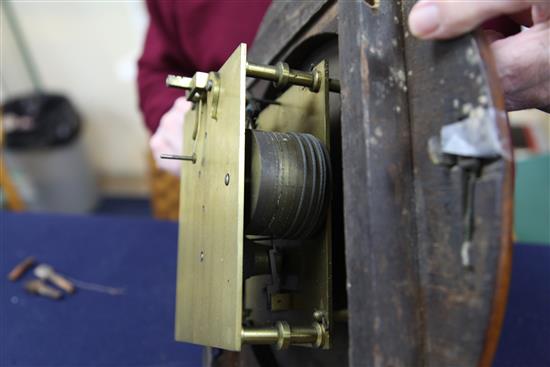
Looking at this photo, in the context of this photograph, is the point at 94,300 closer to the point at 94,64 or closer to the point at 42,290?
the point at 42,290

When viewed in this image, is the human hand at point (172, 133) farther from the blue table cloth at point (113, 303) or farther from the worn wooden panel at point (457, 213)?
the worn wooden panel at point (457, 213)

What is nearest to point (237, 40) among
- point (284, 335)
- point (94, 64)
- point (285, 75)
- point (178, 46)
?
point (178, 46)

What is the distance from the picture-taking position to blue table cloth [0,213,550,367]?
1.03 meters

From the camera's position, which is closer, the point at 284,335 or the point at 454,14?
the point at 454,14

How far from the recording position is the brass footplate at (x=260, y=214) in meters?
0.51

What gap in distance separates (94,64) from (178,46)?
1726mm

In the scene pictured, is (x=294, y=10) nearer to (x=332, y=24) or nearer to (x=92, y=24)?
(x=332, y=24)

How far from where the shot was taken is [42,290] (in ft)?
3.99

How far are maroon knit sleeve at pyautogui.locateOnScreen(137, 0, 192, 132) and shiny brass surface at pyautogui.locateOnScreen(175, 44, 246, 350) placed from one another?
0.49 meters

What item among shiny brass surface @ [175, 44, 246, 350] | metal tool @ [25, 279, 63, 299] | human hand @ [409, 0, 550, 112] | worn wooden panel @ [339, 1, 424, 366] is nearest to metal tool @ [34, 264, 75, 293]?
metal tool @ [25, 279, 63, 299]

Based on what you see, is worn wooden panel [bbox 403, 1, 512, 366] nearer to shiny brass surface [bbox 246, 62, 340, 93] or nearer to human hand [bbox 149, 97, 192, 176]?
shiny brass surface [bbox 246, 62, 340, 93]

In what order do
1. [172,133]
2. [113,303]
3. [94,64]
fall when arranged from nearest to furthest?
[172,133] < [113,303] < [94,64]

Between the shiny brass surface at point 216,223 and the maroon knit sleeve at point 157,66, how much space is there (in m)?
0.49

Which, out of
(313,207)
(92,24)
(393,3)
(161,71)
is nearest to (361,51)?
(393,3)
